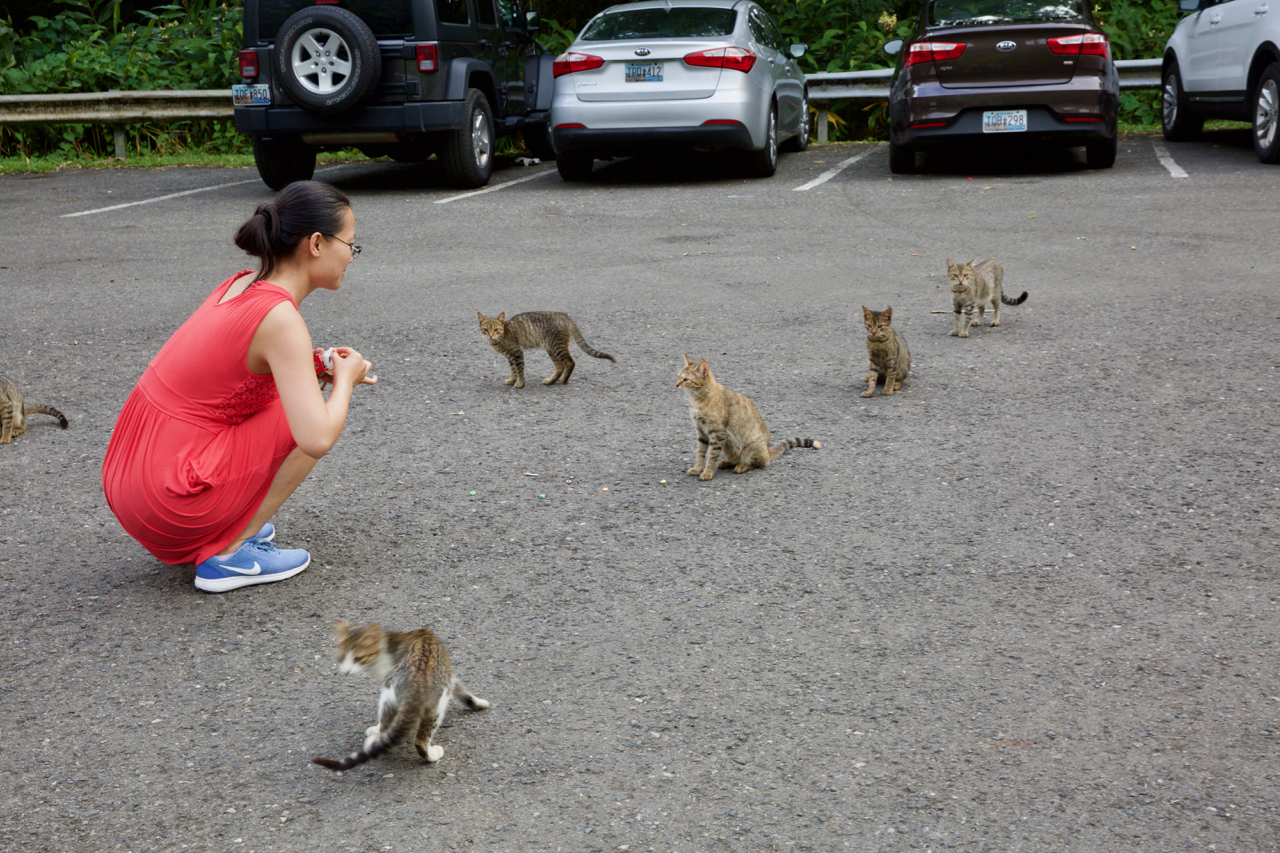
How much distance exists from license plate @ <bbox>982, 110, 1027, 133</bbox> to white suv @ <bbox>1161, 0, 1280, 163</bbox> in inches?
103

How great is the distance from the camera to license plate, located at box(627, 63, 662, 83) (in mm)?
12516

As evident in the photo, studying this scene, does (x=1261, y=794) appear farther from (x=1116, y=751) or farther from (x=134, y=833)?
(x=134, y=833)

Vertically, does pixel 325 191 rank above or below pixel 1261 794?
above

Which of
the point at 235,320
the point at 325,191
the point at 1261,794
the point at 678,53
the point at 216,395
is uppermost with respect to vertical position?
the point at 678,53

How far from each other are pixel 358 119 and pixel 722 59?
3792 mm

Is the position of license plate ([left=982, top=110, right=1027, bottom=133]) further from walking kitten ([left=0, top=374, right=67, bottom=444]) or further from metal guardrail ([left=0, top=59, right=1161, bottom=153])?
walking kitten ([left=0, top=374, right=67, bottom=444])

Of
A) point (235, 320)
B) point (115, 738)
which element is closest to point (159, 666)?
point (115, 738)

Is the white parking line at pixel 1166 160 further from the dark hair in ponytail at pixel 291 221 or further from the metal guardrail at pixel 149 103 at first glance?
the dark hair in ponytail at pixel 291 221

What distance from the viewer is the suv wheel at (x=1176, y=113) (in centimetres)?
1534

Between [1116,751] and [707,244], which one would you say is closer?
[1116,751]

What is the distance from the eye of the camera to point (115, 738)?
3.36 m

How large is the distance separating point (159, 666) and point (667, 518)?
1990 mm

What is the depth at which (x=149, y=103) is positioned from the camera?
1784 centimetres

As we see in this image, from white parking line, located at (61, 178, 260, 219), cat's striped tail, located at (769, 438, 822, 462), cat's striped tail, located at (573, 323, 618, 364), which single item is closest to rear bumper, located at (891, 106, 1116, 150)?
cat's striped tail, located at (573, 323, 618, 364)
